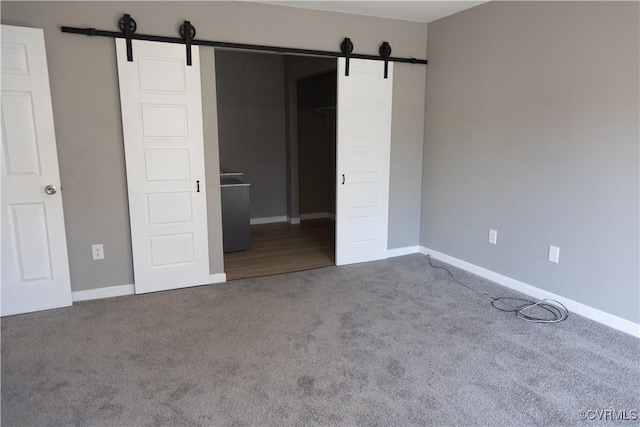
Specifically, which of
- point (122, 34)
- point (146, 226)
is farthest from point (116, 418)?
point (122, 34)

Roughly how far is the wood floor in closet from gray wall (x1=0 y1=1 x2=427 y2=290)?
60cm

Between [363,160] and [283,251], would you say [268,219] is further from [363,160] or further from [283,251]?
[363,160]

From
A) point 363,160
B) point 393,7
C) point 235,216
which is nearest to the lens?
point 393,7

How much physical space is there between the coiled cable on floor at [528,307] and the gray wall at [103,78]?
249cm

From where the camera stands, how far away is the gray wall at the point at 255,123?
6.14 m

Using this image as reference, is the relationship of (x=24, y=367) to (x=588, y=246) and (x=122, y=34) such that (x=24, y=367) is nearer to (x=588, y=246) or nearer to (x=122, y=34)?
(x=122, y=34)

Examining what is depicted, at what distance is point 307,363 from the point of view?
254cm

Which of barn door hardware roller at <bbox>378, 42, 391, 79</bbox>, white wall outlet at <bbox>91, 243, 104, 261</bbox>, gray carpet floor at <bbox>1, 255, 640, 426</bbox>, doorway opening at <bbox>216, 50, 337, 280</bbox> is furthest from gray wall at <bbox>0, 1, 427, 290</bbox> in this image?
doorway opening at <bbox>216, 50, 337, 280</bbox>

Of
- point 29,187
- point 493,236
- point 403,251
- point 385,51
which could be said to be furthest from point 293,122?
point 29,187

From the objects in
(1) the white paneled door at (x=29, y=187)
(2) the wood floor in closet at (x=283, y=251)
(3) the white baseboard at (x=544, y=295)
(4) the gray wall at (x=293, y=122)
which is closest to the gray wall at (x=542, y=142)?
(3) the white baseboard at (x=544, y=295)

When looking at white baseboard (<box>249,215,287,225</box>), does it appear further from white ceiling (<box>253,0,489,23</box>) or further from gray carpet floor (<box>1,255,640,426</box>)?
white ceiling (<box>253,0,489,23</box>)

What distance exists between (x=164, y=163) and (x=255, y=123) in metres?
2.99

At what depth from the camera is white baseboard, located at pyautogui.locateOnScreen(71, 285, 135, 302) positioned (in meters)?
3.47

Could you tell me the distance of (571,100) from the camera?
312cm
